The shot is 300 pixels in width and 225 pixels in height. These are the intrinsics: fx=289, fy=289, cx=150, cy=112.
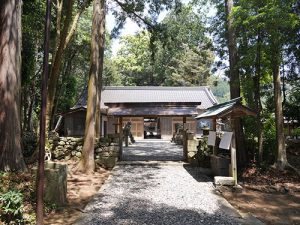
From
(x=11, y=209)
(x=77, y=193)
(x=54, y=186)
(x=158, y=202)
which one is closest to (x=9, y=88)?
(x=54, y=186)

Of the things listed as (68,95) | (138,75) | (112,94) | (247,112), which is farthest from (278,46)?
(138,75)

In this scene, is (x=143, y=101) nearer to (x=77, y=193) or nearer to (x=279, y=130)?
(x=279, y=130)

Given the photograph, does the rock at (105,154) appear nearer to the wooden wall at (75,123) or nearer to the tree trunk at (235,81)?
the tree trunk at (235,81)

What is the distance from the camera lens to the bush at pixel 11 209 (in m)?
4.38

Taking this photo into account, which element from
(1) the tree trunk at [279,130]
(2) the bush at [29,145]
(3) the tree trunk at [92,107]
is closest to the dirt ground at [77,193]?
(3) the tree trunk at [92,107]

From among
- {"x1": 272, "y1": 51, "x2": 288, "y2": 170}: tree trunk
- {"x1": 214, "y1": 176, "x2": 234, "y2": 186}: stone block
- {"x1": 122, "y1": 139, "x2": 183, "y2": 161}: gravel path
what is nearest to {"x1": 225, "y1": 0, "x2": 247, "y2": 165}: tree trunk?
{"x1": 272, "y1": 51, "x2": 288, "y2": 170}: tree trunk

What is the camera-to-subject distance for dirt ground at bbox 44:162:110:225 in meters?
5.25

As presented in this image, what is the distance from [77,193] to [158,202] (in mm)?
2165

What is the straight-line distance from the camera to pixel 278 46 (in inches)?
359

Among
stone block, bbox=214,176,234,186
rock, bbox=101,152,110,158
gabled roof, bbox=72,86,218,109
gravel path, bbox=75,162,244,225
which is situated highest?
gabled roof, bbox=72,86,218,109

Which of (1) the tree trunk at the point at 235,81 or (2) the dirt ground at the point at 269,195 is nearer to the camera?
(2) the dirt ground at the point at 269,195

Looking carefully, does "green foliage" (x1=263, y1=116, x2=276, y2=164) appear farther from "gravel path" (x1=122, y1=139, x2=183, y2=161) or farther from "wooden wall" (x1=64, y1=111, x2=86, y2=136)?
"wooden wall" (x1=64, y1=111, x2=86, y2=136)

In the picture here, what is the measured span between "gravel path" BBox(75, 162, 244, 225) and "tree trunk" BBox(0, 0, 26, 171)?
2.23m

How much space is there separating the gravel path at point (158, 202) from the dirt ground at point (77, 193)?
0.73 ft
